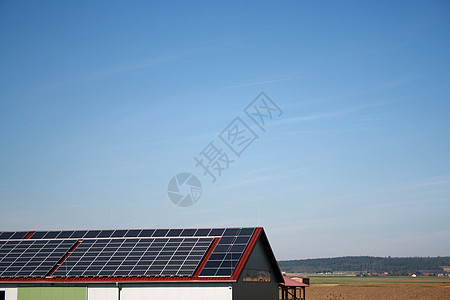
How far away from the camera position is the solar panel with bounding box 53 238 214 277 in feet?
124

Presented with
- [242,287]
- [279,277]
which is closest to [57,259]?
[242,287]

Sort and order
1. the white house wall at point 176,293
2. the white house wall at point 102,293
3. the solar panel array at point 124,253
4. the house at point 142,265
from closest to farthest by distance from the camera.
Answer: the white house wall at point 176,293 < the house at point 142,265 < the white house wall at point 102,293 < the solar panel array at point 124,253

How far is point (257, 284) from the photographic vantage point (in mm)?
40531

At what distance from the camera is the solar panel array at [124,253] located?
3766 cm

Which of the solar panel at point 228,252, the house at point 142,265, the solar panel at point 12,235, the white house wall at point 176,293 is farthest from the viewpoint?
the solar panel at point 12,235

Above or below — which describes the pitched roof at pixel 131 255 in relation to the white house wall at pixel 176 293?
above

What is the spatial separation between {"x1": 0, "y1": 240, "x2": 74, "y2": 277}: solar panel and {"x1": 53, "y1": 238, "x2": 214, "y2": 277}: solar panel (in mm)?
1126

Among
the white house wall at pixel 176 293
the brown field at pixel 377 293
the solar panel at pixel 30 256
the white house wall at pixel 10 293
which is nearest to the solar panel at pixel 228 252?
the white house wall at pixel 176 293

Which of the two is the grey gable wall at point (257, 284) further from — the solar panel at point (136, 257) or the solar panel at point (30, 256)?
the solar panel at point (30, 256)

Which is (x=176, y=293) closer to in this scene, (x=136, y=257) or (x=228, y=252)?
(x=228, y=252)

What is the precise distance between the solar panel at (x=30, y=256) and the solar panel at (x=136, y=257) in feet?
3.70

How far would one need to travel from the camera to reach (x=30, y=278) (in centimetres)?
3912

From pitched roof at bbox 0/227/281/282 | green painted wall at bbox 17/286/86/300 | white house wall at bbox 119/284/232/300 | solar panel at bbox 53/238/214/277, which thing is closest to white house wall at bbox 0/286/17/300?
green painted wall at bbox 17/286/86/300

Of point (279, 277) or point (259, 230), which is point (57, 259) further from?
point (279, 277)
